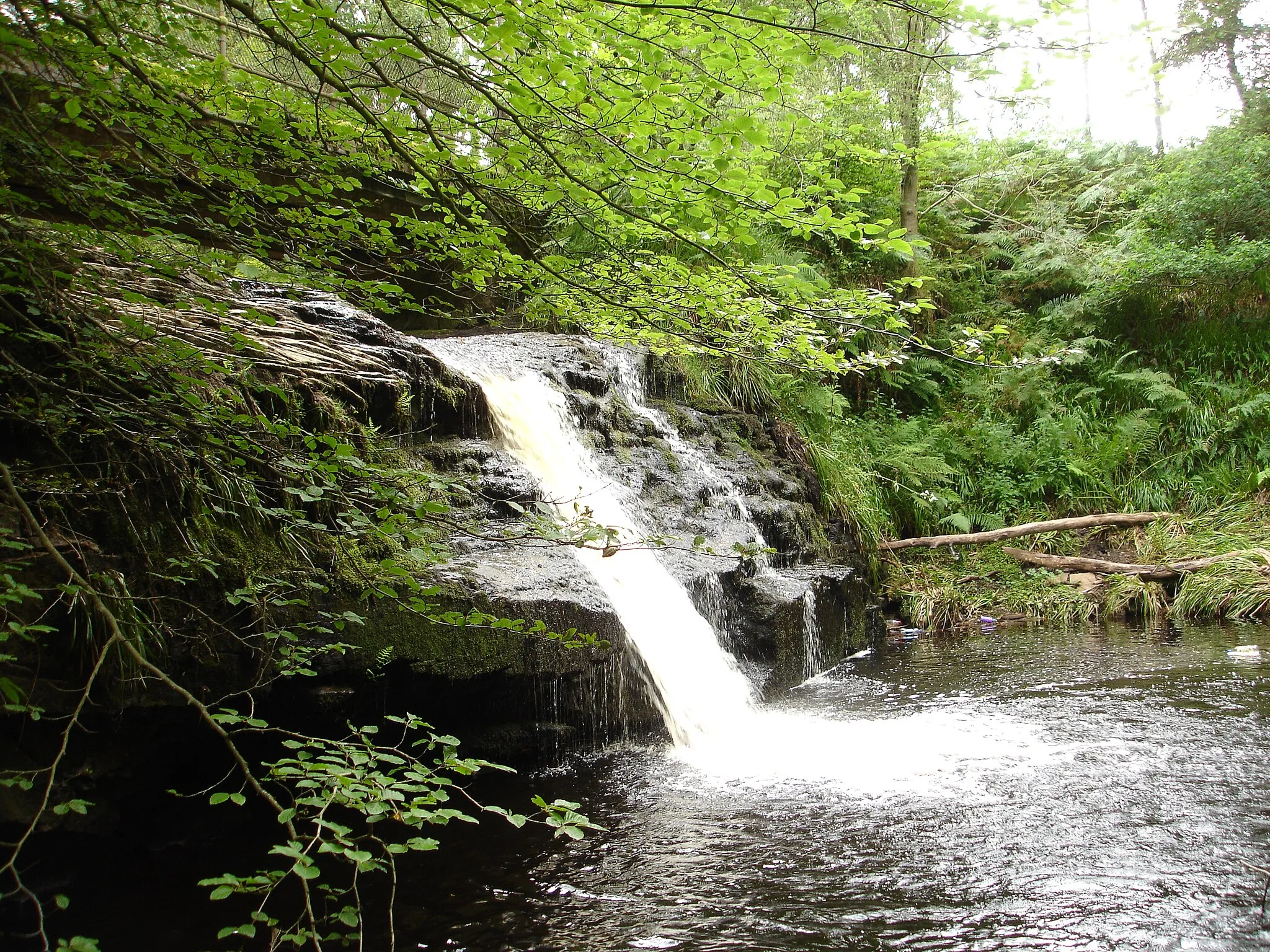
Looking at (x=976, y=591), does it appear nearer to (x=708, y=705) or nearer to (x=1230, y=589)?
(x=1230, y=589)

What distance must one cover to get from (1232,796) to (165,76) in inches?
Answer: 244

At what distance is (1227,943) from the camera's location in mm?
2572

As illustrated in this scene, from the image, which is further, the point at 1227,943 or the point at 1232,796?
the point at 1232,796

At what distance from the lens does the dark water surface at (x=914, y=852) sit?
2.76 m

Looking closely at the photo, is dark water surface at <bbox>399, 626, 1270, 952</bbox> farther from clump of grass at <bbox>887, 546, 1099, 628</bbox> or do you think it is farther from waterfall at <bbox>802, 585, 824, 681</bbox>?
clump of grass at <bbox>887, 546, 1099, 628</bbox>

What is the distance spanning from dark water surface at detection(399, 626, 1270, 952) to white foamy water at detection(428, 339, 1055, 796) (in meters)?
0.04

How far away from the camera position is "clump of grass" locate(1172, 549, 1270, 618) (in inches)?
336

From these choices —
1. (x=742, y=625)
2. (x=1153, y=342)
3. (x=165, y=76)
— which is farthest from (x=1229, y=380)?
(x=165, y=76)

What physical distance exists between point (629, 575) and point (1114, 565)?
23.7 ft

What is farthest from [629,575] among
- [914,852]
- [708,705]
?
[914,852]

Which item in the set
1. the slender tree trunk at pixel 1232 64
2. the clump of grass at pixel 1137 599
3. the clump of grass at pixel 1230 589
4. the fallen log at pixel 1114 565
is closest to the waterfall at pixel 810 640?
the clump of grass at pixel 1137 599

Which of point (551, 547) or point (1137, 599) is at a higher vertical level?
point (551, 547)

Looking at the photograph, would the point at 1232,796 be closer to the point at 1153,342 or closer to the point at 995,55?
the point at 995,55

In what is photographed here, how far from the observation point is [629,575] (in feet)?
18.2
